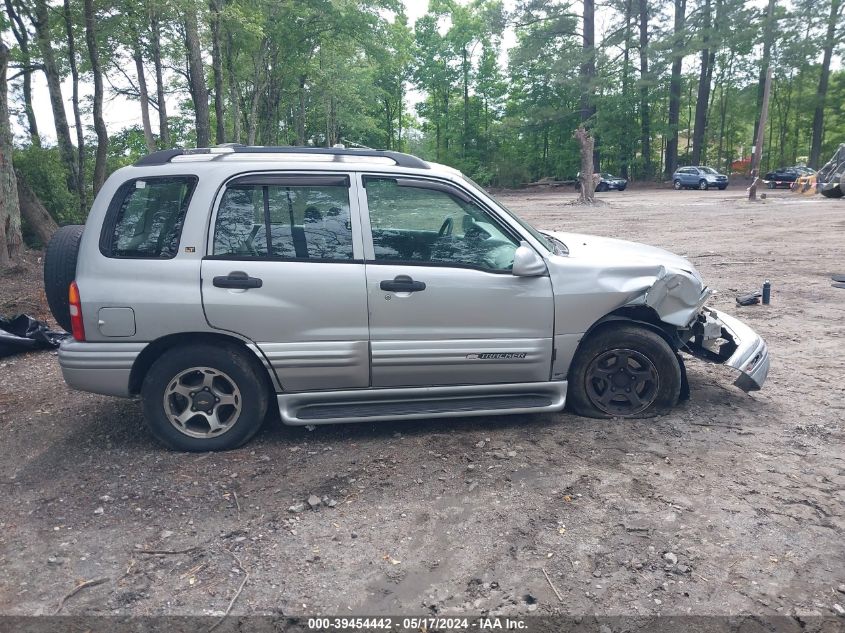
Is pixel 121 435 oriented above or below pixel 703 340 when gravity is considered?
below

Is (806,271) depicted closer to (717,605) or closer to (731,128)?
(717,605)

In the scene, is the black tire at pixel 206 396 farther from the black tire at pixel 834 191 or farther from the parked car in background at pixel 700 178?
the parked car in background at pixel 700 178

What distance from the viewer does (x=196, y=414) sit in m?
4.32

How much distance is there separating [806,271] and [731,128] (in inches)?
1975

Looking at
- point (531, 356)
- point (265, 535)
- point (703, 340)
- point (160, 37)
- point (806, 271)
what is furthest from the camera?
point (160, 37)

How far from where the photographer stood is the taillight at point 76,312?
163 inches

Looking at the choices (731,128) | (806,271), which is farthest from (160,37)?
(731,128)

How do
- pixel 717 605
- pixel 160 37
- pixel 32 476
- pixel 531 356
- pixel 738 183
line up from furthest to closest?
pixel 738 183, pixel 160 37, pixel 531 356, pixel 32 476, pixel 717 605

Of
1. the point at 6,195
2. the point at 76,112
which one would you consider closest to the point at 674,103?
the point at 76,112

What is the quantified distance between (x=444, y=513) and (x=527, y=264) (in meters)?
1.70

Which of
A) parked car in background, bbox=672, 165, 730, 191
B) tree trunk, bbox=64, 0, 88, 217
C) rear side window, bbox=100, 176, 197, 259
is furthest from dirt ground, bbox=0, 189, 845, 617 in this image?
parked car in background, bbox=672, 165, 730, 191

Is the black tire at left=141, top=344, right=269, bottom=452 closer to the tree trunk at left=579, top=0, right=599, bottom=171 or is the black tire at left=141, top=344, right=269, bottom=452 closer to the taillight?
the taillight

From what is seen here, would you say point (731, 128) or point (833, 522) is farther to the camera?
point (731, 128)

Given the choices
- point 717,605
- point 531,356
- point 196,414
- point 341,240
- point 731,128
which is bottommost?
point 717,605
